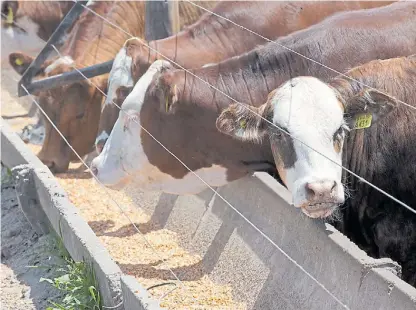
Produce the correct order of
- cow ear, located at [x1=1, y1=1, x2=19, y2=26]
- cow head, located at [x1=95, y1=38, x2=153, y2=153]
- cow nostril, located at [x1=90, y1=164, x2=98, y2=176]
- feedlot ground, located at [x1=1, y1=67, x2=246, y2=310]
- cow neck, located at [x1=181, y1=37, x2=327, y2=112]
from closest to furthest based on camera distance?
feedlot ground, located at [x1=1, y1=67, x2=246, y2=310]
cow neck, located at [x1=181, y1=37, x2=327, y2=112]
cow nostril, located at [x1=90, y1=164, x2=98, y2=176]
cow head, located at [x1=95, y1=38, x2=153, y2=153]
cow ear, located at [x1=1, y1=1, x2=19, y2=26]

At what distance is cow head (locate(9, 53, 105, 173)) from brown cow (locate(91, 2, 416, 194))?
1.92 m

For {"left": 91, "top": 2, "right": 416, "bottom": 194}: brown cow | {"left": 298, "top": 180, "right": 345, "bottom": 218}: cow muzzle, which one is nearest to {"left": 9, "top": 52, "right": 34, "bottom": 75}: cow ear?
{"left": 91, "top": 2, "right": 416, "bottom": 194}: brown cow

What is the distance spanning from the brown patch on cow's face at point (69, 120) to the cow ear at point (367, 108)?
3569 mm

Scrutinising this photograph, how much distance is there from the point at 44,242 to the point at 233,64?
1745 millimetres

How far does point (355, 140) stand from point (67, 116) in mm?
Result: 3498

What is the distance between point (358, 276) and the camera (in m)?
4.16

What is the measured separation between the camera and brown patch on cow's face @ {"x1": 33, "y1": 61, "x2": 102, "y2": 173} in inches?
305

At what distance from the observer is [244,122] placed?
16.0 feet

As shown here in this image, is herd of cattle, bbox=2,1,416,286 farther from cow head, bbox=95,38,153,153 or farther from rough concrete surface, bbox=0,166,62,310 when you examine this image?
rough concrete surface, bbox=0,166,62,310


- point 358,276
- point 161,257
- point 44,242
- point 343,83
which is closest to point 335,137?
point 343,83

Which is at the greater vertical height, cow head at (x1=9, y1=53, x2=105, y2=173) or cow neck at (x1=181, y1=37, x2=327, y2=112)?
cow neck at (x1=181, y1=37, x2=327, y2=112)

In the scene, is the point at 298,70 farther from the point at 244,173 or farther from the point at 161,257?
the point at 161,257

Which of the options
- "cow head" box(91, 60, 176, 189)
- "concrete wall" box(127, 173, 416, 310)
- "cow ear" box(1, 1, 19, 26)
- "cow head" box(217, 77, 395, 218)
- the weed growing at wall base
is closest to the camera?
"concrete wall" box(127, 173, 416, 310)

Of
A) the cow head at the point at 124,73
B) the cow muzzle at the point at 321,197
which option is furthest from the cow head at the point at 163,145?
the cow muzzle at the point at 321,197
